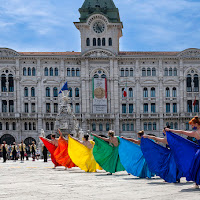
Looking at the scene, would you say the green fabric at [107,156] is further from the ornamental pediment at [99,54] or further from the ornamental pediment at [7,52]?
the ornamental pediment at [7,52]

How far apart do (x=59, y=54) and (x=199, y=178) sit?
5614 centimetres

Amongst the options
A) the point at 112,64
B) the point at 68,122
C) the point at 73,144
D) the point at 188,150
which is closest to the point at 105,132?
the point at 112,64

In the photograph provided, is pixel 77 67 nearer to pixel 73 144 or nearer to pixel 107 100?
pixel 107 100

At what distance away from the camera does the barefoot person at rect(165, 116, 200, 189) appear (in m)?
10.8

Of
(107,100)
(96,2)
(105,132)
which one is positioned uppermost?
(96,2)

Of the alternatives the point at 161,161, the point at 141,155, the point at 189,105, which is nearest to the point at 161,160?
the point at 161,161

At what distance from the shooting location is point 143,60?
214 feet

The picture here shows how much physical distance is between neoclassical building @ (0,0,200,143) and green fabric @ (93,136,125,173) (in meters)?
45.9

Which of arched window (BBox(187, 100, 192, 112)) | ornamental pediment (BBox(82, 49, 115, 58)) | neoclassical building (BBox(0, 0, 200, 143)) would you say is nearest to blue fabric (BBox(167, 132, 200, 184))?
neoclassical building (BBox(0, 0, 200, 143))

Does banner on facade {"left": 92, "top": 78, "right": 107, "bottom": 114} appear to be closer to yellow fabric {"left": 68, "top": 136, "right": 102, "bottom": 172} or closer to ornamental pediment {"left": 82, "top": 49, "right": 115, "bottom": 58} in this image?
ornamental pediment {"left": 82, "top": 49, "right": 115, "bottom": 58}

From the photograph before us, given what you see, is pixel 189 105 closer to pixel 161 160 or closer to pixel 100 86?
pixel 100 86

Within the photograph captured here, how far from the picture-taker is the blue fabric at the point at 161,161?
41.8 ft

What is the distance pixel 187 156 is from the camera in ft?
36.6

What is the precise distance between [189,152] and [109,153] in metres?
6.12
